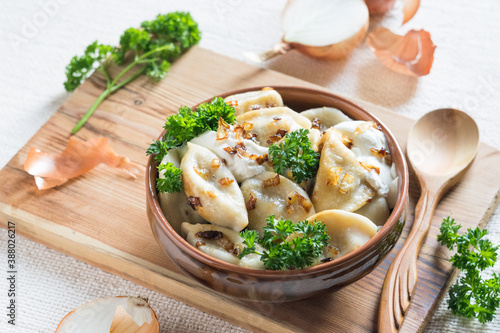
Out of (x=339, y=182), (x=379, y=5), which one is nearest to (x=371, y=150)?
(x=339, y=182)

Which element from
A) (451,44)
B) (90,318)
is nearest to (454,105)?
(451,44)

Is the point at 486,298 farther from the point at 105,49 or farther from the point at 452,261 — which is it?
the point at 105,49

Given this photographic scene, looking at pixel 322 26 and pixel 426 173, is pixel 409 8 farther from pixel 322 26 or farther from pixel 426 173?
pixel 426 173

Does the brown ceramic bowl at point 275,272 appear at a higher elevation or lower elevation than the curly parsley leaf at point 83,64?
higher

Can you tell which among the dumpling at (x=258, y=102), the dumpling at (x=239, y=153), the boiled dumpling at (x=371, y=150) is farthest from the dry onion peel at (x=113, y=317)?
the boiled dumpling at (x=371, y=150)

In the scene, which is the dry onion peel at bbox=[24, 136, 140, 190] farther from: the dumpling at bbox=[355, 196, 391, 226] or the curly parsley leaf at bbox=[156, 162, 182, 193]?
the dumpling at bbox=[355, 196, 391, 226]

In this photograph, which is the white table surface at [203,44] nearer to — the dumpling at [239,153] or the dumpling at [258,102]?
the dumpling at [239,153]
